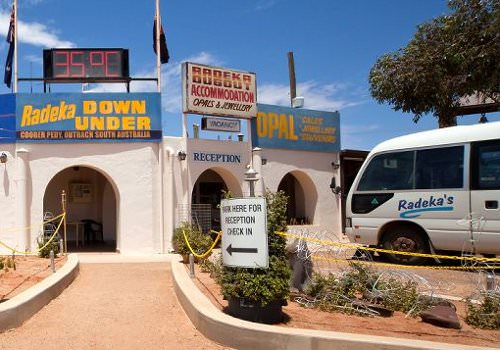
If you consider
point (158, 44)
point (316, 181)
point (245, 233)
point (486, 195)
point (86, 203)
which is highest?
point (158, 44)

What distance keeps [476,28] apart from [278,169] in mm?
7681

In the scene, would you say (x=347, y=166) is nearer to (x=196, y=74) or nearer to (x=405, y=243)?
(x=196, y=74)

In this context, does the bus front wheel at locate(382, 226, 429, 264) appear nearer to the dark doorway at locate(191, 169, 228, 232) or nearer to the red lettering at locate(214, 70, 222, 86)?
the red lettering at locate(214, 70, 222, 86)

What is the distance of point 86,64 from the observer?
16.5 meters

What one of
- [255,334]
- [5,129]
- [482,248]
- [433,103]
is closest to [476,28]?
[433,103]

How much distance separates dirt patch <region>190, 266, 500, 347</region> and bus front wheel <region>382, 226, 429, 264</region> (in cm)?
368

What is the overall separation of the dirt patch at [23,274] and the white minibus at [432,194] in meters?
6.43

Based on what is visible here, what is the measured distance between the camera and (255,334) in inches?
227

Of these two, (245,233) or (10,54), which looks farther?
(10,54)

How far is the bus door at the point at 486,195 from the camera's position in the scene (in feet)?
32.5

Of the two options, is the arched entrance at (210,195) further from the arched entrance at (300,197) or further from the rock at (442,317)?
the rock at (442,317)

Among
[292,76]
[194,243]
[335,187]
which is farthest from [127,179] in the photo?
[292,76]

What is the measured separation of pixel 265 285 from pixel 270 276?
12 centimetres

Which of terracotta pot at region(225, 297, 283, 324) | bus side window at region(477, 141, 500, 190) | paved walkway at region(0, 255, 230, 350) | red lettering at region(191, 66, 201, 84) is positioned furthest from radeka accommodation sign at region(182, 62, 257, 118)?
terracotta pot at region(225, 297, 283, 324)
